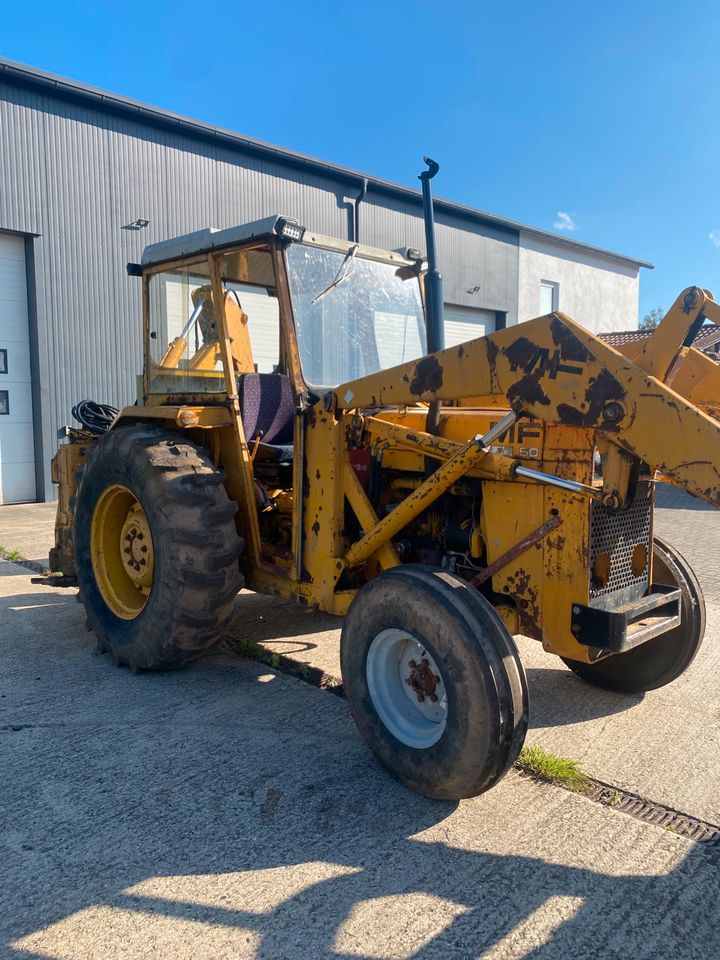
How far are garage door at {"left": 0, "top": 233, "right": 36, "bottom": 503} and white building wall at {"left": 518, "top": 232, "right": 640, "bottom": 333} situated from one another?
1277cm

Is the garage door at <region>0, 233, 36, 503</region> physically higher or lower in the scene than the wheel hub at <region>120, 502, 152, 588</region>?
higher

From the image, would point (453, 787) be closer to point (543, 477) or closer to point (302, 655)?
point (543, 477)

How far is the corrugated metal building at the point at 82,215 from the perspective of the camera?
448 inches

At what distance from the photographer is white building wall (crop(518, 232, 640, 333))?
20.8 m

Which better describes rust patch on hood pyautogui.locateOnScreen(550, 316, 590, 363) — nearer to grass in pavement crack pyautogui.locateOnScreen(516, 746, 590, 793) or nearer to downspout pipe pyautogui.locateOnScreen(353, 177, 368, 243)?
grass in pavement crack pyautogui.locateOnScreen(516, 746, 590, 793)

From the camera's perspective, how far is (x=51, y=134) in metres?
11.5

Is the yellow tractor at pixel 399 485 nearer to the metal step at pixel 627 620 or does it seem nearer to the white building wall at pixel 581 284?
the metal step at pixel 627 620

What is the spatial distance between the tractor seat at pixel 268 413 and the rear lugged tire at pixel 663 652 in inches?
80.9

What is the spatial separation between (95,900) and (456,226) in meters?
17.4

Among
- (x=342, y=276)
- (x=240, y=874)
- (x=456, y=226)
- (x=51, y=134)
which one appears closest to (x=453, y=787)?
(x=240, y=874)

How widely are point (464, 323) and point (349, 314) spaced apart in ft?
47.9

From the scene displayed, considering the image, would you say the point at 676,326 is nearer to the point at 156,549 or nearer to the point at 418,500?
the point at 418,500

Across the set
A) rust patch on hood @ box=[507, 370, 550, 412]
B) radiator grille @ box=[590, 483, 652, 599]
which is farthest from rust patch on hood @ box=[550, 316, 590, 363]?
radiator grille @ box=[590, 483, 652, 599]

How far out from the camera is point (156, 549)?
4.12m
